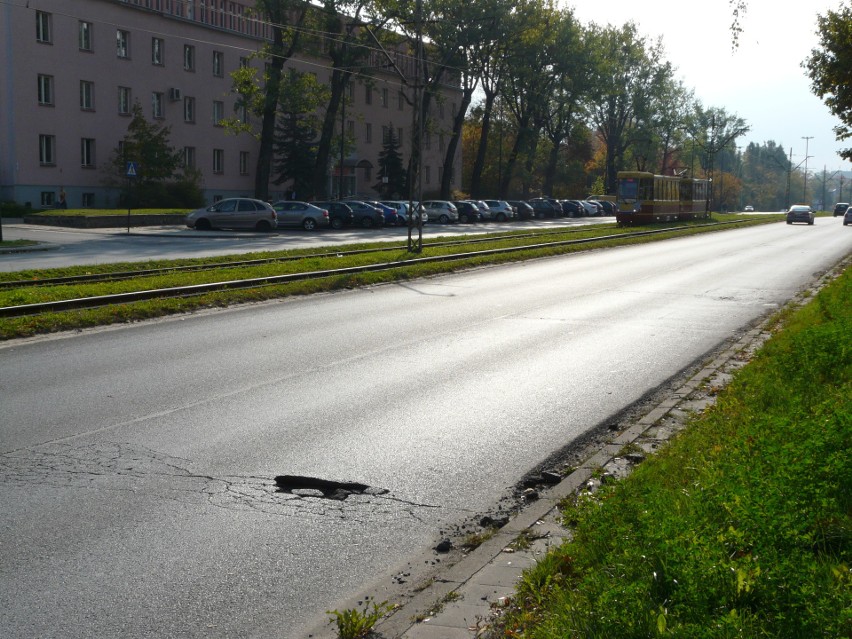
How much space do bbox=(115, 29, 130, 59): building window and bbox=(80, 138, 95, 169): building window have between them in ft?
18.8

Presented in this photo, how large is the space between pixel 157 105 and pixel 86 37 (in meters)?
7.11

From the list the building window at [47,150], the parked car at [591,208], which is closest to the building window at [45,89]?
the building window at [47,150]

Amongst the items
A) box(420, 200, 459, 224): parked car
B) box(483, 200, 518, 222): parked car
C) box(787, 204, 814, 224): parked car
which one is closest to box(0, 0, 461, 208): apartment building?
box(420, 200, 459, 224): parked car

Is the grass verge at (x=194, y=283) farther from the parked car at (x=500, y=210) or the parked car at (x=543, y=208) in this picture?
the parked car at (x=543, y=208)

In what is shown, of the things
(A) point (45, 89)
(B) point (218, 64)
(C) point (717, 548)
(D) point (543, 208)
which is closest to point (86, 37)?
(A) point (45, 89)

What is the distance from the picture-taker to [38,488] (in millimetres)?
6414

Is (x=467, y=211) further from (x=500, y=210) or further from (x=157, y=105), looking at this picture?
(x=157, y=105)

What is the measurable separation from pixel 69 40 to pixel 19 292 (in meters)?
43.4

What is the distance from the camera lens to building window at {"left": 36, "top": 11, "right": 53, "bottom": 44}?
53688 mm

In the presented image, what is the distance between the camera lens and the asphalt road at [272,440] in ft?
16.1

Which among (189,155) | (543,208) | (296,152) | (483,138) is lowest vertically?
(543,208)

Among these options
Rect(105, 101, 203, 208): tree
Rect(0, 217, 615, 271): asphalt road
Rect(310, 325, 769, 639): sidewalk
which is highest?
Rect(105, 101, 203, 208): tree

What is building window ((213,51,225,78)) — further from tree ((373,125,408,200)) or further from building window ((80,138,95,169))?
tree ((373,125,408,200))

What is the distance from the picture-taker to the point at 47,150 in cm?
5512
